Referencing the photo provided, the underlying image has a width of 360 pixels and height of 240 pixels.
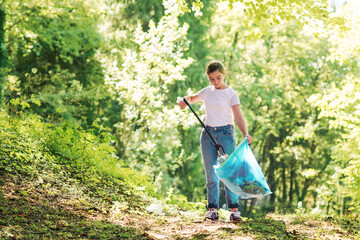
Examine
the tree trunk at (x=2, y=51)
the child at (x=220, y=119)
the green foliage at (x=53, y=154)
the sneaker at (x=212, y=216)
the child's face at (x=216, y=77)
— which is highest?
the tree trunk at (x=2, y=51)

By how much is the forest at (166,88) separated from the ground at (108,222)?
0.96ft

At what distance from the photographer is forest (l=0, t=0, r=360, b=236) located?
6.16 m

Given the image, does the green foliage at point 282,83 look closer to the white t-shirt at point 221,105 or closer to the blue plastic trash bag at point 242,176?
the white t-shirt at point 221,105

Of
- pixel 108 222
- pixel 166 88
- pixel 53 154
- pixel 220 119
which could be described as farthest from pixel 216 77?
pixel 166 88

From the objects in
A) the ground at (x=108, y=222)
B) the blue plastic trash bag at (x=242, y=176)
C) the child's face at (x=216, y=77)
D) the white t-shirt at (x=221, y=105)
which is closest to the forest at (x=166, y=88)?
the ground at (x=108, y=222)

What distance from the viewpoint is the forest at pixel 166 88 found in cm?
616

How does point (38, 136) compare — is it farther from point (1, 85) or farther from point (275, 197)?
point (275, 197)

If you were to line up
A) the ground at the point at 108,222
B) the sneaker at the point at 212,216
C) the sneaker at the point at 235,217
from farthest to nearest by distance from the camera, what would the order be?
the sneaker at the point at 212,216
the sneaker at the point at 235,217
the ground at the point at 108,222

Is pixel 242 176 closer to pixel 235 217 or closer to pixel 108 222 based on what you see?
pixel 235 217

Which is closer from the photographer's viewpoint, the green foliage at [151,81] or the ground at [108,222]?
the ground at [108,222]

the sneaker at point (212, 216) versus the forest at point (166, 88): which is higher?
the forest at point (166, 88)

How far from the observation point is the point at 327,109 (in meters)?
9.23

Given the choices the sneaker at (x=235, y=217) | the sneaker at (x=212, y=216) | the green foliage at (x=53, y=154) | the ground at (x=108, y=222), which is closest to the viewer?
the ground at (x=108, y=222)

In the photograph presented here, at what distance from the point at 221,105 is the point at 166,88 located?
8.37 metres
